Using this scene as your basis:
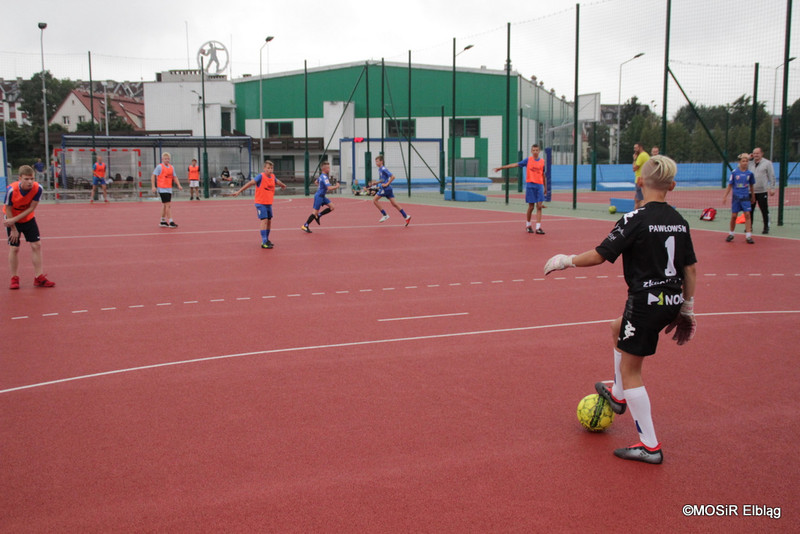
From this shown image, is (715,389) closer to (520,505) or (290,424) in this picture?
(520,505)

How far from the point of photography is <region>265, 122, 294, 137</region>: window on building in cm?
5856

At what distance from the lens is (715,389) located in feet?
18.4

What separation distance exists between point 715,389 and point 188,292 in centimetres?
691

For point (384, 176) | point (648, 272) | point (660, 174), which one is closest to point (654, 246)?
point (648, 272)

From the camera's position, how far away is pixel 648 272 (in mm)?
4184

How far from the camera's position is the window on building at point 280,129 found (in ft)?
192

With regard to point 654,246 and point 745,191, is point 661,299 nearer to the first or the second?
point 654,246

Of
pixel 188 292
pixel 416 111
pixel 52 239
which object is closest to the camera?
pixel 188 292

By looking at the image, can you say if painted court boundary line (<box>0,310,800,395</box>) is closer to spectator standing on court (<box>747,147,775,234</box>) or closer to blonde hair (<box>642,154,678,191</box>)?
blonde hair (<box>642,154,678,191</box>)

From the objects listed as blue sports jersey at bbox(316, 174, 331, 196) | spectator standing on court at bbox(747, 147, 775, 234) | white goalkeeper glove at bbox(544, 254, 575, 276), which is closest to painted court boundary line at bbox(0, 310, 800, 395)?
white goalkeeper glove at bbox(544, 254, 575, 276)

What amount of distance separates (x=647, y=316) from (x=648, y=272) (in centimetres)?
25

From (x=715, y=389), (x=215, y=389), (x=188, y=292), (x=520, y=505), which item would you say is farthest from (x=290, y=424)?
(x=188, y=292)

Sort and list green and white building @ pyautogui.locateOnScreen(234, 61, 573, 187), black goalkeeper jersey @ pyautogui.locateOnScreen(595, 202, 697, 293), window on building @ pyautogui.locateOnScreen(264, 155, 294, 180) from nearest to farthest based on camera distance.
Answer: black goalkeeper jersey @ pyautogui.locateOnScreen(595, 202, 697, 293)
green and white building @ pyautogui.locateOnScreen(234, 61, 573, 187)
window on building @ pyautogui.locateOnScreen(264, 155, 294, 180)

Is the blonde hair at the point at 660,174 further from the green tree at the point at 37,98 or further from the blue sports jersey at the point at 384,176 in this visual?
the green tree at the point at 37,98
